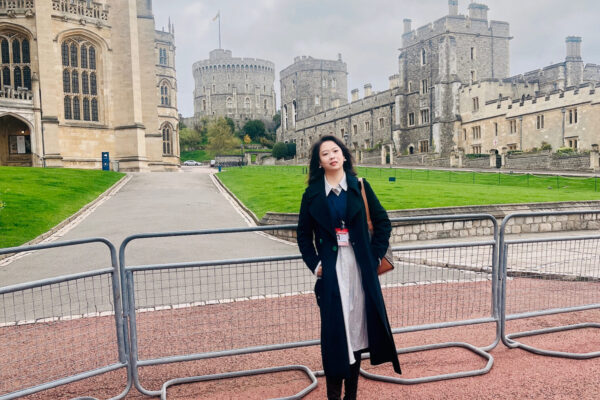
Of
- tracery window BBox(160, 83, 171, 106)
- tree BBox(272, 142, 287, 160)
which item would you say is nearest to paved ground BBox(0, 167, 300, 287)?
tracery window BBox(160, 83, 171, 106)

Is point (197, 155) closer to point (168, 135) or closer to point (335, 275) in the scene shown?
point (168, 135)

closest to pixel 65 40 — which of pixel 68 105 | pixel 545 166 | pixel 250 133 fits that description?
pixel 68 105

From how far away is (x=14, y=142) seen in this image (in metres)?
32.1

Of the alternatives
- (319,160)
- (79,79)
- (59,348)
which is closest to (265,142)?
(79,79)

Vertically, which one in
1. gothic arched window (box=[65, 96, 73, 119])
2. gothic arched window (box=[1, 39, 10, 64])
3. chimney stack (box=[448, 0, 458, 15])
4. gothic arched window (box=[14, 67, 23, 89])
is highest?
chimney stack (box=[448, 0, 458, 15])

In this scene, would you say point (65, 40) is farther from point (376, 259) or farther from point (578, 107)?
point (578, 107)

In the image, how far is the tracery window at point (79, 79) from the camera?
107 feet

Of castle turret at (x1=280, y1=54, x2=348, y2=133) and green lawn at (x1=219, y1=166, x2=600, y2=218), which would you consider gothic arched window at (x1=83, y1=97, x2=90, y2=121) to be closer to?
green lawn at (x1=219, y1=166, x2=600, y2=218)

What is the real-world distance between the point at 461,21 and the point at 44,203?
52543mm

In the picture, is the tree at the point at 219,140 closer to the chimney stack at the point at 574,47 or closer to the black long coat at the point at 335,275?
the chimney stack at the point at 574,47

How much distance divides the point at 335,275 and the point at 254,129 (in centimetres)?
9423

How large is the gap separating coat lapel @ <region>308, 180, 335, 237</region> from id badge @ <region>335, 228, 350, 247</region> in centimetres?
5

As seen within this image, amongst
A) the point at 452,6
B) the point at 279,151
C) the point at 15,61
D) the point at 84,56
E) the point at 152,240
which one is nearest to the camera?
the point at 152,240

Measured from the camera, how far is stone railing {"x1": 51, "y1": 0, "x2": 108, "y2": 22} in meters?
31.8
